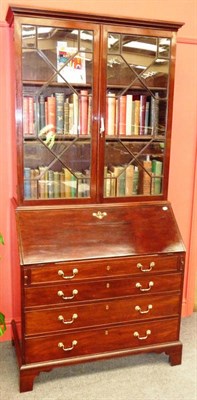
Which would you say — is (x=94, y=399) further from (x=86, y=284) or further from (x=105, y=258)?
(x=105, y=258)

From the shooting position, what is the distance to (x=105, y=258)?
7.25 feet

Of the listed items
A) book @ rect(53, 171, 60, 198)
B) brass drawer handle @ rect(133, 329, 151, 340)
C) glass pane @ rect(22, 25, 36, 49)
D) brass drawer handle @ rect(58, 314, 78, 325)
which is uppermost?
glass pane @ rect(22, 25, 36, 49)

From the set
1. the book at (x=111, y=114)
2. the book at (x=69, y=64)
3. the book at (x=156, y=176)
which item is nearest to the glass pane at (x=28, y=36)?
the book at (x=69, y=64)

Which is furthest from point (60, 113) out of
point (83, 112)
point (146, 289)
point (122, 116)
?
point (146, 289)

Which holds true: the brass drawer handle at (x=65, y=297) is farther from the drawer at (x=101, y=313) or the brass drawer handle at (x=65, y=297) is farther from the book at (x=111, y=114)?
the book at (x=111, y=114)

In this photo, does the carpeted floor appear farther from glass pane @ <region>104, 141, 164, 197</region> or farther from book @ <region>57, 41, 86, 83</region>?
book @ <region>57, 41, 86, 83</region>

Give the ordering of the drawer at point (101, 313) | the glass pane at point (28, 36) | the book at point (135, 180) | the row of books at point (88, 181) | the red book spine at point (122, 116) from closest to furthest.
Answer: the glass pane at point (28, 36) → the drawer at point (101, 313) → the row of books at point (88, 181) → the red book spine at point (122, 116) → the book at point (135, 180)

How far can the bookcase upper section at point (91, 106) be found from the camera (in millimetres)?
2141

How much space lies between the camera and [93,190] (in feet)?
7.70

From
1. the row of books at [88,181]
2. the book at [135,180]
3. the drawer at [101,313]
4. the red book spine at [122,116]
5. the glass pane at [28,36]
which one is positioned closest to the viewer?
the glass pane at [28,36]

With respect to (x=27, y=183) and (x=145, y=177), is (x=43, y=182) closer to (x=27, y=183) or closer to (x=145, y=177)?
(x=27, y=183)

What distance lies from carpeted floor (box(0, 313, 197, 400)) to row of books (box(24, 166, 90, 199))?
3.62 feet

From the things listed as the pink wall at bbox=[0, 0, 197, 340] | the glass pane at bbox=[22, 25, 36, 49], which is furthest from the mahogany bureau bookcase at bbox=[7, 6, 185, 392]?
the pink wall at bbox=[0, 0, 197, 340]

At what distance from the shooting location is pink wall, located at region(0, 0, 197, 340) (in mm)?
2471
